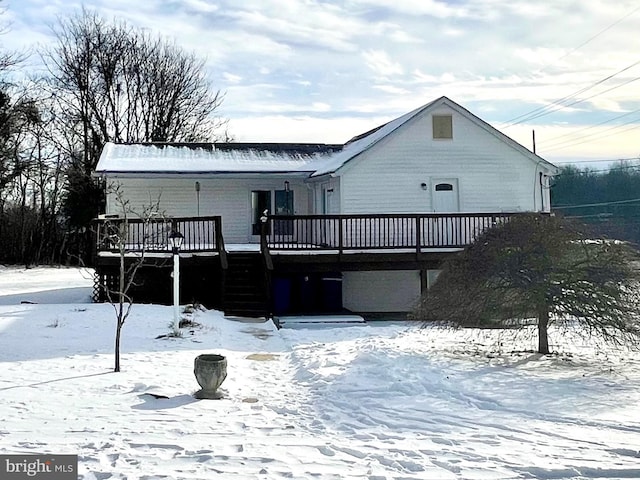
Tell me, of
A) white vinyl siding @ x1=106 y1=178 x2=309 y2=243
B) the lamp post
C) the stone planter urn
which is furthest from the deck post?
the stone planter urn

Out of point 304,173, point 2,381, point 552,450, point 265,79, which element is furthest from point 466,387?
point 265,79

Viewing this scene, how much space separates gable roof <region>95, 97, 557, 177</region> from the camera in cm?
1773

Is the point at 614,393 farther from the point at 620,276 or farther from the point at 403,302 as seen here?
the point at 403,302

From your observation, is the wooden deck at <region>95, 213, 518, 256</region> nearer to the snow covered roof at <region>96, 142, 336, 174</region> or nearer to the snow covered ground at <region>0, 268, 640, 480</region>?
the snow covered roof at <region>96, 142, 336, 174</region>

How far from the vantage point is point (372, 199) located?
688 inches

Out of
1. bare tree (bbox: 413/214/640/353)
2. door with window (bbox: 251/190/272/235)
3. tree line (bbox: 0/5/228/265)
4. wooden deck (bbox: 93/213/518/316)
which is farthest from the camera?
tree line (bbox: 0/5/228/265)

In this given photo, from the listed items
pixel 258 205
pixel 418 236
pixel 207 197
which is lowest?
pixel 418 236

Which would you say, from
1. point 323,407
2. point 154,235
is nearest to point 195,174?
point 154,235

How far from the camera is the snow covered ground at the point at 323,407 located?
5.22m

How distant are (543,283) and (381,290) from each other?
8396 millimetres

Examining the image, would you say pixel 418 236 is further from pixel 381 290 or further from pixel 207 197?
pixel 207 197

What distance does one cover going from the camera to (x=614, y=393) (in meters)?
7.60

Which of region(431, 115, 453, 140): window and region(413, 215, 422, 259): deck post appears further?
region(431, 115, 453, 140): window

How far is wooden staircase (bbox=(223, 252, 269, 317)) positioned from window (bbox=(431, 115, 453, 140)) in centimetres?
613
